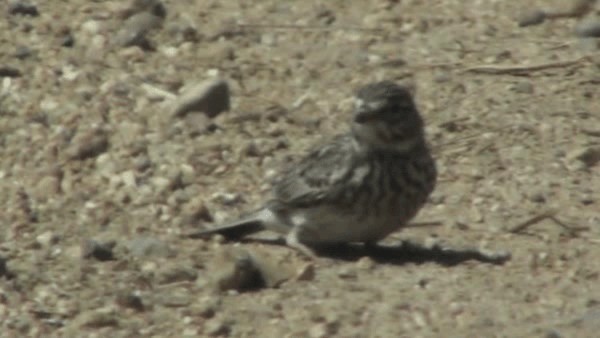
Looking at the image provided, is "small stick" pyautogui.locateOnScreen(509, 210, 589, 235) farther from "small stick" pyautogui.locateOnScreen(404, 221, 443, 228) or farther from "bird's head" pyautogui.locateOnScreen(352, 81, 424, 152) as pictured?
"bird's head" pyautogui.locateOnScreen(352, 81, 424, 152)

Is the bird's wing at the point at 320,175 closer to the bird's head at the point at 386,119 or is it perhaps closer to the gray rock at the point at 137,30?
the bird's head at the point at 386,119

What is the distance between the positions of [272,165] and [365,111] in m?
0.99

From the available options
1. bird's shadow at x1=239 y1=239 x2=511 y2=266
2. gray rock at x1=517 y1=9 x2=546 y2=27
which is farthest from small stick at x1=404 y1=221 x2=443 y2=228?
gray rock at x1=517 y1=9 x2=546 y2=27

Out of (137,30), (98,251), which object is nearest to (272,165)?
(98,251)

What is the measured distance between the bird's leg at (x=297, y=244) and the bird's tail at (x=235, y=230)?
0.46ft

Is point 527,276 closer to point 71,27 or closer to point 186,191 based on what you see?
point 186,191

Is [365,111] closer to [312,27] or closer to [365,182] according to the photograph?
[365,182]

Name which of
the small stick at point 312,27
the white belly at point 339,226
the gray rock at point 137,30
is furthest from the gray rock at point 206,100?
the white belly at point 339,226

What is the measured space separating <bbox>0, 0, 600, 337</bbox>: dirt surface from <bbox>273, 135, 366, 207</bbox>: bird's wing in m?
0.23

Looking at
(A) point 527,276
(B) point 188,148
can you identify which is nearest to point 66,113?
(B) point 188,148

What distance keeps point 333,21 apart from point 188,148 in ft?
6.24

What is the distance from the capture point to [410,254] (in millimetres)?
9781

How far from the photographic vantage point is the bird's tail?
9.85 m

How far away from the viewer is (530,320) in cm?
877
